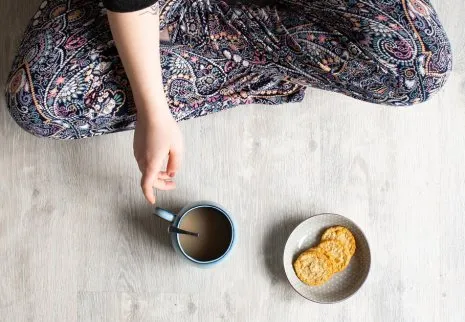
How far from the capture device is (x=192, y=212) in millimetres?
987

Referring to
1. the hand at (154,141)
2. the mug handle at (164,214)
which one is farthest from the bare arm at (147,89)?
the mug handle at (164,214)

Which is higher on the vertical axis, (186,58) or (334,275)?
(186,58)

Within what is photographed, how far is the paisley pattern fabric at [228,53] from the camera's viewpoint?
74 cm

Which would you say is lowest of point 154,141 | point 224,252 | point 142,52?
point 224,252

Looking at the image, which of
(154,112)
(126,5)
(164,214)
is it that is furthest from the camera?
(164,214)

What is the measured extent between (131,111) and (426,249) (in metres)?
0.62

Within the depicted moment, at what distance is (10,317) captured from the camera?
1.04 metres

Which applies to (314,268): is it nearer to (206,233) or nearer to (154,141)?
(206,233)

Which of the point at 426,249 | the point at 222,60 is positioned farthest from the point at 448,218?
the point at 222,60

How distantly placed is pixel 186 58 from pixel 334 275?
486 millimetres

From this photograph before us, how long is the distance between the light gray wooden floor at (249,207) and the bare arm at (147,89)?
0.28 meters

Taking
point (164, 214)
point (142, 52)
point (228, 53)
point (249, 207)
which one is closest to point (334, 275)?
point (249, 207)

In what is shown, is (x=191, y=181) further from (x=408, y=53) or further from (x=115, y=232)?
(x=408, y=53)

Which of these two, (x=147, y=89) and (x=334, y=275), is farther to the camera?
(x=334, y=275)
